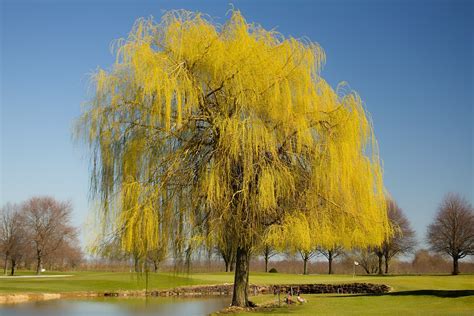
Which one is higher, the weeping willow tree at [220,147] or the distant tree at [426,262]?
the weeping willow tree at [220,147]

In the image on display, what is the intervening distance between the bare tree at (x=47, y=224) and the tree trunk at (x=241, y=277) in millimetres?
44226

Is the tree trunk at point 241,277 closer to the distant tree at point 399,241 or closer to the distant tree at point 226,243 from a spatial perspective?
the distant tree at point 226,243

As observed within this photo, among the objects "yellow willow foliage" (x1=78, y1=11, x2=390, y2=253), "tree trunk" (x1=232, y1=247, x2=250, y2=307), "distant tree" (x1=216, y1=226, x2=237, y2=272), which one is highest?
"yellow willow foliage" (x1=78, y1=11, x2=390, y2=253)

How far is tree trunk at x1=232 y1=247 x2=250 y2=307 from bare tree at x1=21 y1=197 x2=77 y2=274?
→ 44.2 m

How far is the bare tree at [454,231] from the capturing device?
56.6m

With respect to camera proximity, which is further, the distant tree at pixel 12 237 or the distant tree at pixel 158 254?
the distant tree at pixel 12 237

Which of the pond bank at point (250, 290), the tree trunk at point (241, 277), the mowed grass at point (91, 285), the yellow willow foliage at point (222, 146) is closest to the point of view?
the yellow willow foliage at point (222, 146)

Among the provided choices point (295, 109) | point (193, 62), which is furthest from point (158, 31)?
point (295, 109)

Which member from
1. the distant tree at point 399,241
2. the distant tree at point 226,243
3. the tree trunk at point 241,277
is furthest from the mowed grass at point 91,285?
the distant tree at point 399,241

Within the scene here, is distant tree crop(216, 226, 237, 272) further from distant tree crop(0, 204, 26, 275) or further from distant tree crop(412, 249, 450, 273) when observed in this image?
distant tree crop(412, 249, 450, 273)

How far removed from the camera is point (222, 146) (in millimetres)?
16391

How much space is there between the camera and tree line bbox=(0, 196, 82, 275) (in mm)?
58594

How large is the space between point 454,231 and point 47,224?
4198 cm

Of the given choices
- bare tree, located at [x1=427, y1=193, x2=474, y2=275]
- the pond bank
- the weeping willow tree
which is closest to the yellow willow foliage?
the weeping willow tree
